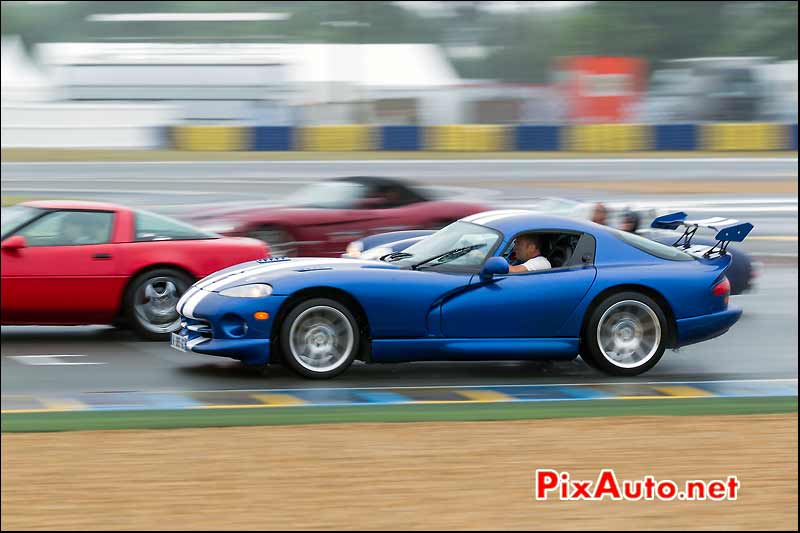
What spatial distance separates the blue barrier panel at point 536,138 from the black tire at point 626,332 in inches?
1046

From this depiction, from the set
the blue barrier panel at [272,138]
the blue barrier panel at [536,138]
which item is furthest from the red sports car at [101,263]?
the blue barrier panel at [536,138]

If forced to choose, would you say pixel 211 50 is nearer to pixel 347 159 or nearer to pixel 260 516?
pixel 347 159

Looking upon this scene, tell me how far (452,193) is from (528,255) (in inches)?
324

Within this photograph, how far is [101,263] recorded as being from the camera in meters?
9.57

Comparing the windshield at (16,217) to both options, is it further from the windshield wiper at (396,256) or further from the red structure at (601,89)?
the red structure at (601,89)

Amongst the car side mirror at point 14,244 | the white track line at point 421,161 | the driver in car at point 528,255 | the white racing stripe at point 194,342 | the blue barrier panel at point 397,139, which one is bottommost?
the white racing stripe at point 194,342

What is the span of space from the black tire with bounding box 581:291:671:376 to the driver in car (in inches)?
20.3

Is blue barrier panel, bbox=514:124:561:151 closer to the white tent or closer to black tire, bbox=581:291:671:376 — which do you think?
the white tent

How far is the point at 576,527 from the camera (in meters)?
4.97

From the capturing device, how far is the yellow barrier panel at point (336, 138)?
113ft

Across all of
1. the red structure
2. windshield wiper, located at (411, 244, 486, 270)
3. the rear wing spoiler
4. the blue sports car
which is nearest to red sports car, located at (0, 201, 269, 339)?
the blue sports car

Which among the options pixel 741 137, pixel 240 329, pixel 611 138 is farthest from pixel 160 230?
pixel 741 137

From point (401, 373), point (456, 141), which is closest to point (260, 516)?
point (401, 373)

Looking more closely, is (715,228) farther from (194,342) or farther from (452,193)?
(452,193)
